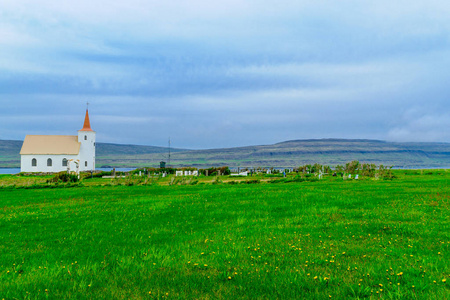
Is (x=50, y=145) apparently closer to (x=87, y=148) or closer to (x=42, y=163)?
(x=42, y=163)

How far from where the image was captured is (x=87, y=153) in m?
89.9

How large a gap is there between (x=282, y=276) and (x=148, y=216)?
7.64m

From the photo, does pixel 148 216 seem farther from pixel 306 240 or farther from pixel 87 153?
pixel 87 153

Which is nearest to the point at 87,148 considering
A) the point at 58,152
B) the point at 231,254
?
the point at 58,152

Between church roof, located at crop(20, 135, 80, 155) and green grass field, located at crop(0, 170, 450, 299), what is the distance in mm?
80651

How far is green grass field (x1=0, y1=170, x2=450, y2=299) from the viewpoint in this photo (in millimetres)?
5762

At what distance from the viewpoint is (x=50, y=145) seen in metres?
88.2

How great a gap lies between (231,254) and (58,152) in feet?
291

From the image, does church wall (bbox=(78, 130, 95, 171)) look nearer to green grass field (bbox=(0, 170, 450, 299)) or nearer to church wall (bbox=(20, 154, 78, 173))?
church wall (bbox=(20, 154, 78, 173))

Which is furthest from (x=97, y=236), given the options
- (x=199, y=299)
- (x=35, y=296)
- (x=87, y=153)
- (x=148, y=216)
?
(x=87, y=153)

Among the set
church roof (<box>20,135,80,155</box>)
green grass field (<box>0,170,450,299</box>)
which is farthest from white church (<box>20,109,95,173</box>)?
green grass field (<box>0,170,450,299</box>)

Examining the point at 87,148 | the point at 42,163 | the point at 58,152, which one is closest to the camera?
the point at 42,163

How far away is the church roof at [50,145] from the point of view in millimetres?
86125

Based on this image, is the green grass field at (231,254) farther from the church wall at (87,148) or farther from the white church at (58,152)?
the church wall at (87,148)
